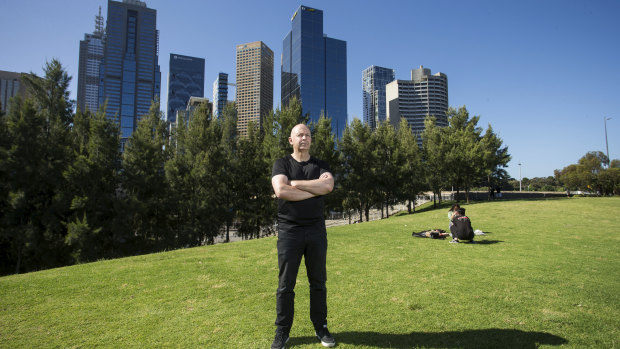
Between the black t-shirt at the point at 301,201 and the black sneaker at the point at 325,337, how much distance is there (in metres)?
1.39

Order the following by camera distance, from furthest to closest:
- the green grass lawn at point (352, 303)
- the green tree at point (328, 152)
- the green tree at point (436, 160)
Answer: the green tree at point (436, 160)
the green tree at point (328, 152)
the green grass lawn at point (352, 303)

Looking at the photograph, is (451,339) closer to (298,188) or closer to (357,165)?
(298,188)

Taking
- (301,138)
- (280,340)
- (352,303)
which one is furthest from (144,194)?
(280,340)

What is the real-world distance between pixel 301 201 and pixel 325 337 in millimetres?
1715

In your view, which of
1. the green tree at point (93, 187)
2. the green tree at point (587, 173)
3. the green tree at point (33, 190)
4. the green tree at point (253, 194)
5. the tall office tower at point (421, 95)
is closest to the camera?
the green tree at point (33, 190)

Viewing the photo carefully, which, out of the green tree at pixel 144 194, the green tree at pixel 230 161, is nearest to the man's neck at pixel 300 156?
the green tree at pixel 144 194

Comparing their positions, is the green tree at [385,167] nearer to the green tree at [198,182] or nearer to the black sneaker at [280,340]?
the green tree at [198,182]

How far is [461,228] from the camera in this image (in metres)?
10.9

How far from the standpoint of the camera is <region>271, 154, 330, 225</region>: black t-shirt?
3.62 meters

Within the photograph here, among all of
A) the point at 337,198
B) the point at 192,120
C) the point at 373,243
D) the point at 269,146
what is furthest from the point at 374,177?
the point at 373,243

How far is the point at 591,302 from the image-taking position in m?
4.98

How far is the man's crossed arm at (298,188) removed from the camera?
11.8 feet

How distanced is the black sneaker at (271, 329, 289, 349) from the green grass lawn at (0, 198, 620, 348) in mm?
214

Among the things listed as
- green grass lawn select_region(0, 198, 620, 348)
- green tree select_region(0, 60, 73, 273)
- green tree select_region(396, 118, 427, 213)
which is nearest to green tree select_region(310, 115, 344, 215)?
green tree select_region(396, 118, 427, 213)
